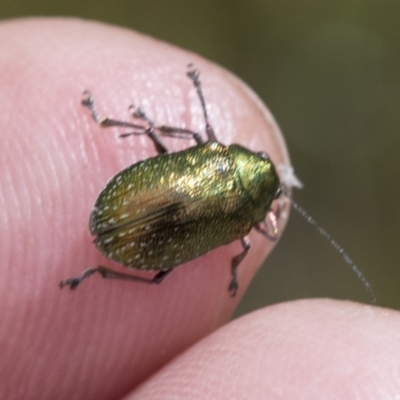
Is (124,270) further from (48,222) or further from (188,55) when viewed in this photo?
(188,55)

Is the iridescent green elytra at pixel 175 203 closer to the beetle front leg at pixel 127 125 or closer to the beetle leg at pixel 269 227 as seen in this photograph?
the beetle front leg at pixel 127 125

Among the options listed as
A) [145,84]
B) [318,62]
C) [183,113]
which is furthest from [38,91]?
[318,62]

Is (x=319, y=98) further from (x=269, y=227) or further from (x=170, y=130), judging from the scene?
(x=170, y=130)

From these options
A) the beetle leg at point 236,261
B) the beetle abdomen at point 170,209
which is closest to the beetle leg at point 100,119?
the beetle abdomen at point 170,209

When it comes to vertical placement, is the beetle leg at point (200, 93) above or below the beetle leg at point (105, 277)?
above

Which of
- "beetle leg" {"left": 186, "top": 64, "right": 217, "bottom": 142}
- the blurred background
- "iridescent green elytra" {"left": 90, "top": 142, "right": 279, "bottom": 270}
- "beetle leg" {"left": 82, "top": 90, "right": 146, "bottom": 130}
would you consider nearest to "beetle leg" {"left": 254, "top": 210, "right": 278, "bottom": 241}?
"iridescent green elytra" {"left": 90, "top": 142, "right": 279, "bottom": 270}

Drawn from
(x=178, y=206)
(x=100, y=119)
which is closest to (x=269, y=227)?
(x=178, y=206)
